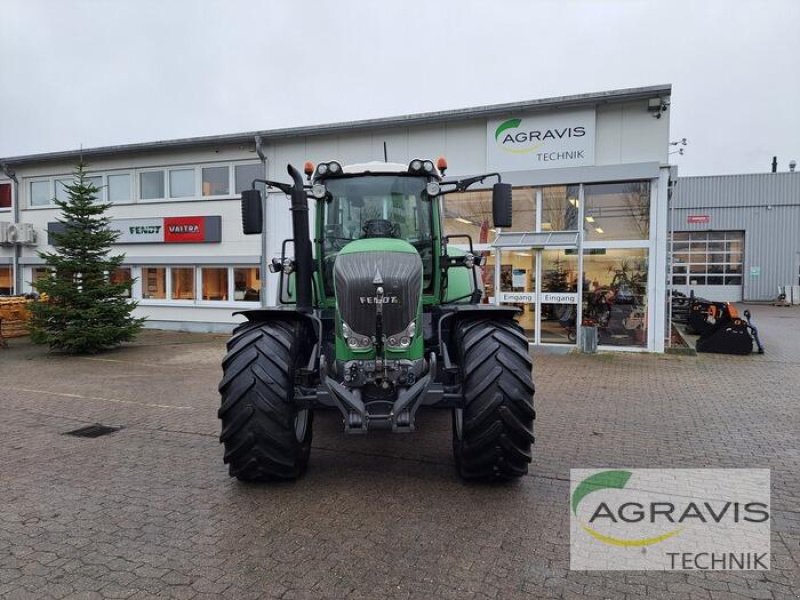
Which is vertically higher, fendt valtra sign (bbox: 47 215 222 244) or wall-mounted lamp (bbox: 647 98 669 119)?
wall-mounted lamp (bbox: 647 98 669 119)

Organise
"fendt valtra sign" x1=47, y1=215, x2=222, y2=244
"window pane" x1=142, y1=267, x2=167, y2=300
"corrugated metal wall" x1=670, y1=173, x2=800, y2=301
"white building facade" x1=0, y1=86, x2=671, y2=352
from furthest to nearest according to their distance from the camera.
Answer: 1. "corrugated metal wall" x1=670, y1=173, x2=800, y2=301
2. "window pane" x1=142, y1=267, x2=167, y2=300
3. "fendt valtra sign" x1=47, y1=215, x2=222, y2=244
4. "white building facade" x1=0, y1=86, x2=671, y2=352

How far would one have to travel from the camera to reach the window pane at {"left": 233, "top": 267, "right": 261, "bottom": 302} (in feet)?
51.4

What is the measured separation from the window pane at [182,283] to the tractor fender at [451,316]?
13.1m

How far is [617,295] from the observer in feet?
39.5

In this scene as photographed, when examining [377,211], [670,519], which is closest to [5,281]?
[377,211]

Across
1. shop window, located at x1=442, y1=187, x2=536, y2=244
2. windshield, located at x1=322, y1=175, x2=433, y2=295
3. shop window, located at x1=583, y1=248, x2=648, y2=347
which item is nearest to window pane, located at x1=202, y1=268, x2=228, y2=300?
shop window, located at x1=442, y1=187, x2=536, y2=244

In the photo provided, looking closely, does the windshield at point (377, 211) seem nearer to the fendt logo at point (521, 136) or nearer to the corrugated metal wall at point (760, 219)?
the fendt logo at point (521, 136)

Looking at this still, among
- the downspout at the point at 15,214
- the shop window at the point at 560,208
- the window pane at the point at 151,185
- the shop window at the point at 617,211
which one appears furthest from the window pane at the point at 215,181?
the shop window at the point at 617,211

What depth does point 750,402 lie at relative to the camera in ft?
24.8

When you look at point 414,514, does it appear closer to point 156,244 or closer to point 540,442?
point 540,442

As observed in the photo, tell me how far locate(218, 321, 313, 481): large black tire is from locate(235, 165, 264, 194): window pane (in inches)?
464

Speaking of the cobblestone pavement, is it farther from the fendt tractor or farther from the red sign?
the red sign

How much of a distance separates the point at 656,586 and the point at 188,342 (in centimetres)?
1320

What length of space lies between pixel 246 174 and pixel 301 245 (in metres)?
11.6
